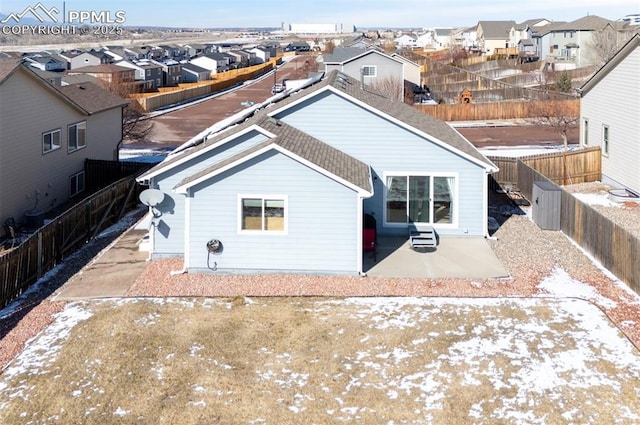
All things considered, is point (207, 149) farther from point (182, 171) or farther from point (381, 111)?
point (381, 111)

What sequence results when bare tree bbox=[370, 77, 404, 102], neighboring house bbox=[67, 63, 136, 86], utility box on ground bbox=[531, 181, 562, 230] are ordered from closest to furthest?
1. utility box on ground bbox=[531, 181, 562, 230]
2. bare tree bbox=[370, 77, 404, 102]
3. neighboring house bbox=[67, 63, 136, 86]

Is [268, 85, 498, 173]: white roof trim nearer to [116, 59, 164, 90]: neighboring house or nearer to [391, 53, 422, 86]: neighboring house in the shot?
[391, 53, 422, 86]: neighboring house

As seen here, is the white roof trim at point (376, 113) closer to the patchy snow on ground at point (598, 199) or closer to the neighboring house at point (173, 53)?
the patchy snow on ground at point (598, 199)

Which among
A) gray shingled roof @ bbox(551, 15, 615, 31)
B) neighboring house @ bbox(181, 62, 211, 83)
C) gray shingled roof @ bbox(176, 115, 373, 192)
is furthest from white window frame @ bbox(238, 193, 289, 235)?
neighboring house @ bbox(181, 62, 211, 83)

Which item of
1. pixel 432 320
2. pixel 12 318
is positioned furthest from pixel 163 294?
pixel 432 320

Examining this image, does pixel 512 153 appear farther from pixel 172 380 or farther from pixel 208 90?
pixel 208 90

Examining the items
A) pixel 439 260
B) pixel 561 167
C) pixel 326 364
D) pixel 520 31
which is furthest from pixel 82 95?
pixel 520 31
